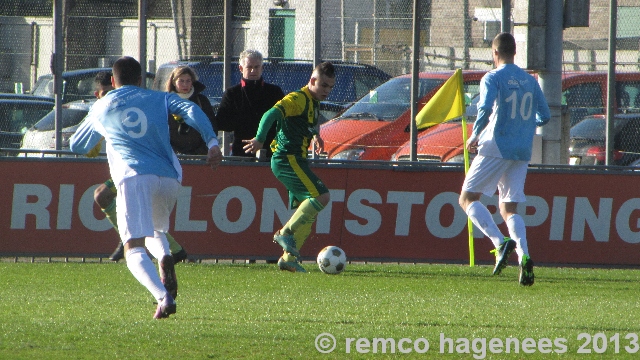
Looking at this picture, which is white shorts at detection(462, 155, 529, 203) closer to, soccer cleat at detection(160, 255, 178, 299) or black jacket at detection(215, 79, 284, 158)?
black jacket at detection(215, 79, 284, 158)

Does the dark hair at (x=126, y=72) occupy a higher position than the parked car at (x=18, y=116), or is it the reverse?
the dark hair at (x=126, y=72)

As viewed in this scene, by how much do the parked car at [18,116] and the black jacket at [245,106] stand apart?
7586mm

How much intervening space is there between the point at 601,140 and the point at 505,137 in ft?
20.2

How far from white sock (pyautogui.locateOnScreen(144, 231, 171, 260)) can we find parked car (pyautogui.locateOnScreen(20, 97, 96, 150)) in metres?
9.20

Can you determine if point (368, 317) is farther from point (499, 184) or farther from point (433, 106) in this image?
point (433, 106)

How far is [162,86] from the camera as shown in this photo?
1844 centimetres

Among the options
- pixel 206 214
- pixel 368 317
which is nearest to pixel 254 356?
pixel 368 317

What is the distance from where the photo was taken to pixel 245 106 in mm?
10625

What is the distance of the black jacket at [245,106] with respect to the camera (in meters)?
10.6

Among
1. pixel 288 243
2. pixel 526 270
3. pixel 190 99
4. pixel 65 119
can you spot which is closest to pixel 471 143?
pixel 526 270

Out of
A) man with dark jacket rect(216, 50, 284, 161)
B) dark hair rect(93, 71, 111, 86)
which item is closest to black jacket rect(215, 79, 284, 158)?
man with dark jacket rect(216, 50, 284, 161)

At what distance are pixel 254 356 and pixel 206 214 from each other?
5.15 m

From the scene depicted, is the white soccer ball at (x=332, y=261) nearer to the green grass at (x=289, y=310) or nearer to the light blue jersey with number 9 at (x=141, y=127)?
the green grass at (x=289, y=310)

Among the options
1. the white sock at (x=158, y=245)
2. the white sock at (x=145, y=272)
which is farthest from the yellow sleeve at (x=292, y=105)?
the white sock at (x=145, y=272)
